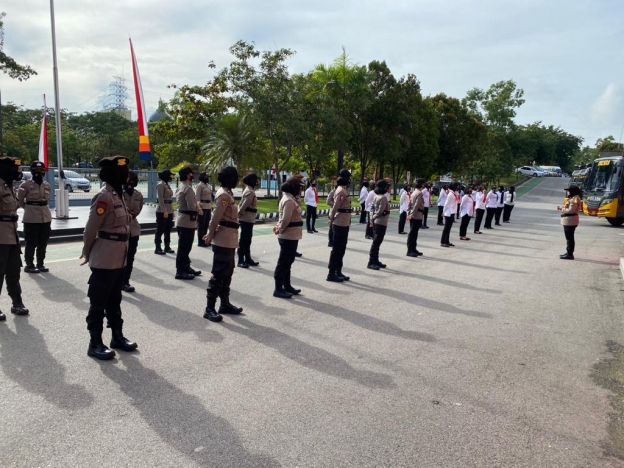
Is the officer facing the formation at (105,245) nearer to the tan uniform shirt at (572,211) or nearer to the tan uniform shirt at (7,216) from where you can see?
Result: the tan uniform shirt at (7,216)

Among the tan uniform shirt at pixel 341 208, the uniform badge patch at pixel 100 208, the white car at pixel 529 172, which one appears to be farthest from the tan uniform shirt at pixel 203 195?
the white car at pixel 529 172

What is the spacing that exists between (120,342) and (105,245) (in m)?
1.02

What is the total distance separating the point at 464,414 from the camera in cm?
397

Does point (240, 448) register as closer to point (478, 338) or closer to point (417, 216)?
point (478, 338)

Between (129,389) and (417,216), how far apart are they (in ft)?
29.0

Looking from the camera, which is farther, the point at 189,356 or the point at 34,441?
the point at 189,356

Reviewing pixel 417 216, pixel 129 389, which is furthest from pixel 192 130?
pixel 129 389

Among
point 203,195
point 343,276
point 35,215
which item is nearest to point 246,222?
point 203,195

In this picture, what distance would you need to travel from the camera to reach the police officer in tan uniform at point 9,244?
605cm

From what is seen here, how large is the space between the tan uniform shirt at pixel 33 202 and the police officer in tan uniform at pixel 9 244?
2139 mm

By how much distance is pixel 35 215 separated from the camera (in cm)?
842

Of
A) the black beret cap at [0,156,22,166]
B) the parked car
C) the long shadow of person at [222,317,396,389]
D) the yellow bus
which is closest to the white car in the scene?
the yellow bus

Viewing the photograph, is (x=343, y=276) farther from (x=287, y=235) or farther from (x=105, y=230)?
(x=105, y=230)

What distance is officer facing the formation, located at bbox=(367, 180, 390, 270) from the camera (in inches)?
395
